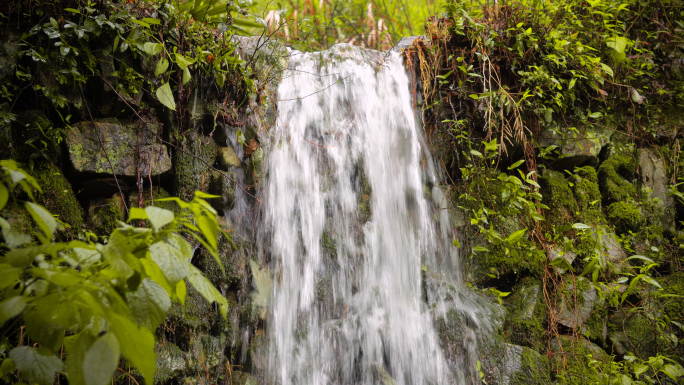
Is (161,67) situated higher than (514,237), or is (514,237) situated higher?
(161,67)

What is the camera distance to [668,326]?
3.10 metres

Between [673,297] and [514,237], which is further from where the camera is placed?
[673,297]

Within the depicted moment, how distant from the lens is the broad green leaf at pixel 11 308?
39.6 inches

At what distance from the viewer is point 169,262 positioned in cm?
118

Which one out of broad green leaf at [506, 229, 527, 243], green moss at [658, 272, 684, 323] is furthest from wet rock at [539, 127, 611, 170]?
green moss at [658, 272, 684, 323]

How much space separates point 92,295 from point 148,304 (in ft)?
0.57

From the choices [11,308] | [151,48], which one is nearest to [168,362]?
[11,308]

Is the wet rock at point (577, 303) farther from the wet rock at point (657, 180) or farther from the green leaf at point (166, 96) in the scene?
the green leaf at point (166, 96)

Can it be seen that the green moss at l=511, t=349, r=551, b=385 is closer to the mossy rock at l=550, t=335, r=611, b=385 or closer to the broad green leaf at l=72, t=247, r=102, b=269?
the mossy rock at l=550, t=335, r=611, b=385

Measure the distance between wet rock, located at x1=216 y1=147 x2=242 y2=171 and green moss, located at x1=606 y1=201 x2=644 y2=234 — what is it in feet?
10.2

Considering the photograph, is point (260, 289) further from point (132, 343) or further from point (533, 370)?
point (533, 370)

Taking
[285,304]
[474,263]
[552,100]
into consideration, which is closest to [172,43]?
[285,304]

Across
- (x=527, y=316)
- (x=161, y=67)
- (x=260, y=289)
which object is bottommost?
(x=527, y=316)

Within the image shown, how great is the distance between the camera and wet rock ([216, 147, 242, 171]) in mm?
2957
